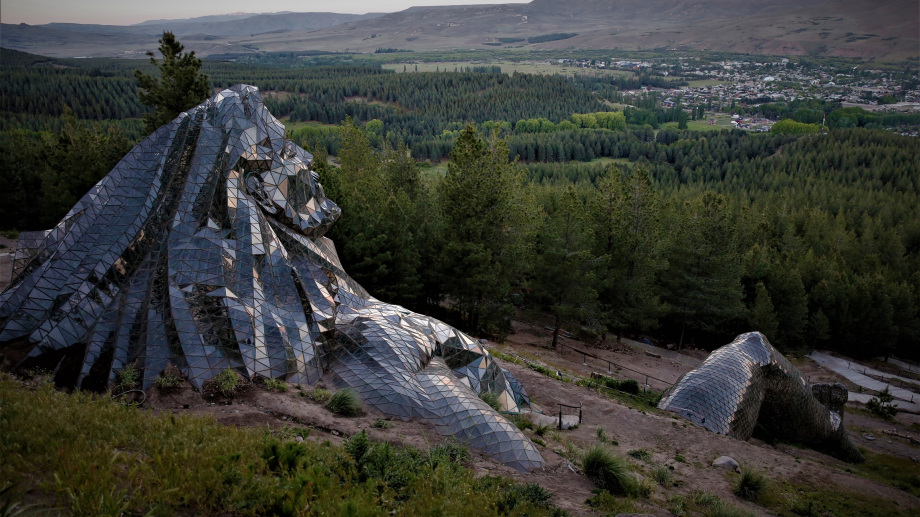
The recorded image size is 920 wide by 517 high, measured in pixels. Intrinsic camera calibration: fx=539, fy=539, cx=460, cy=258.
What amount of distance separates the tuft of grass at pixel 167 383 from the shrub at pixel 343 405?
12.2ft

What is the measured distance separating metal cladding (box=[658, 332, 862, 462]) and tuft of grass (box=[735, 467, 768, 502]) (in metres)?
5.18

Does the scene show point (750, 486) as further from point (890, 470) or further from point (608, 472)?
point (890, 470)

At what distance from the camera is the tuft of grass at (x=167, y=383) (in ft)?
43.1

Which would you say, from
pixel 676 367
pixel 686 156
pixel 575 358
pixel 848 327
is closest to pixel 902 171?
pixel 686 156

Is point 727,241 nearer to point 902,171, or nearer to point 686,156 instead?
point 902,171

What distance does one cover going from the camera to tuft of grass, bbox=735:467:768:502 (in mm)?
13703

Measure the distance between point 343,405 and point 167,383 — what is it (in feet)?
14.0

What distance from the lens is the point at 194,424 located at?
32.1 feet

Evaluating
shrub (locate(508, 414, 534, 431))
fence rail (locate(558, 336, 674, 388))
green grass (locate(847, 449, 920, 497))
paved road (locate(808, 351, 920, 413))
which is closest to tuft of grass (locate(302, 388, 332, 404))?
shrub (locate(508, 414, 534, 431))

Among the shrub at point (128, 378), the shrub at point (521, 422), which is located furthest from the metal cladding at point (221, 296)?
the shrub at point (521, 422)

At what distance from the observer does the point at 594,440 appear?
16281 mm

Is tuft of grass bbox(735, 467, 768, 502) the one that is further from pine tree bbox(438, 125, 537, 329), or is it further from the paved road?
the paved road

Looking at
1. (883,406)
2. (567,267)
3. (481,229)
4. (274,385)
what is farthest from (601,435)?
(883,406)

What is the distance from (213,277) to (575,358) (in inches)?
917
